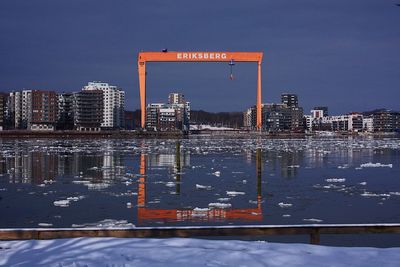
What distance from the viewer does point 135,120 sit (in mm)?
183750

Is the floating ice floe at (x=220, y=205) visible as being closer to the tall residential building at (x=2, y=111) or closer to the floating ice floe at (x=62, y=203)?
the floating ice floe at (x=62, y=203)

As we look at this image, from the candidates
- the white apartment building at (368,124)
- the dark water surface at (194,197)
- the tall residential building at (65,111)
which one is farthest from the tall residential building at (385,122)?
the dark water surface at (194,197)

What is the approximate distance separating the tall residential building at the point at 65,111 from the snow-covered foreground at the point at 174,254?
390 feet

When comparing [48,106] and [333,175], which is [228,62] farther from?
[48,106]

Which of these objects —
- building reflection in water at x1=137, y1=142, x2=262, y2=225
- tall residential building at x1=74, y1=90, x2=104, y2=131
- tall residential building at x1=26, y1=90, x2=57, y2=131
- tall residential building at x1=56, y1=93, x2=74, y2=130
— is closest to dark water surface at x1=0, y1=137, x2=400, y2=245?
building reflection in water at x1=137, y1=142, x2=262, y2=225

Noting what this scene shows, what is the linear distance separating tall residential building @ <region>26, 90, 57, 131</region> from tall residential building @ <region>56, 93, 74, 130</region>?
2.39 meters

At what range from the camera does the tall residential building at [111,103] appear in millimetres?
134125

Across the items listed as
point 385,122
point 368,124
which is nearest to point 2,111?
point 368,124

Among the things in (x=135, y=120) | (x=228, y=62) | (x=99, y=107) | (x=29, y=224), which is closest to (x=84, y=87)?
(x=99, y=107)

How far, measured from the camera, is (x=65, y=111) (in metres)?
125

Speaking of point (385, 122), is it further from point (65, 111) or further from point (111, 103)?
point (65, 111)

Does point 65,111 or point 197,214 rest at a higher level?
point 65,111

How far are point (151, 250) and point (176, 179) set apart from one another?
11.5 m

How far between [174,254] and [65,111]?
406 feet
